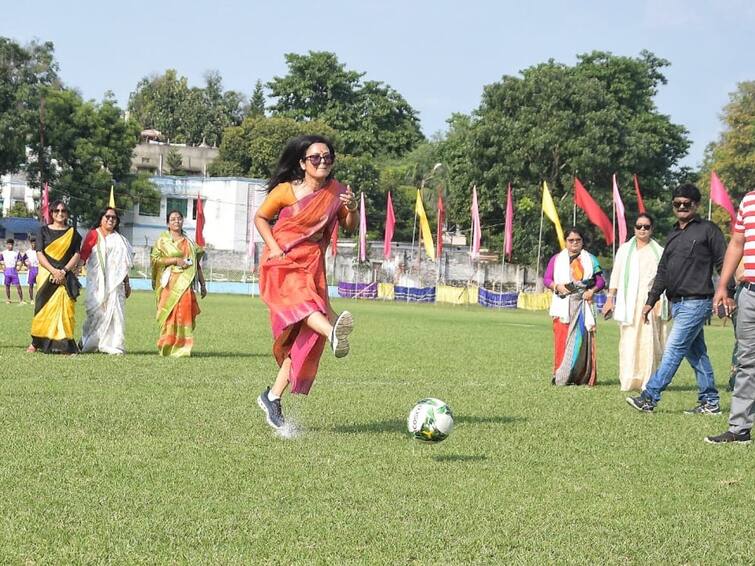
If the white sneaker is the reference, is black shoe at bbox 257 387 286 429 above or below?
below

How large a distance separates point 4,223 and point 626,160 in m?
37.0

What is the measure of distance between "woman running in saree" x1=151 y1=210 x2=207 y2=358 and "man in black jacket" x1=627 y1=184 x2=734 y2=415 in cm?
640

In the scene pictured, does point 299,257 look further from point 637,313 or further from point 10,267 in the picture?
point 10,267

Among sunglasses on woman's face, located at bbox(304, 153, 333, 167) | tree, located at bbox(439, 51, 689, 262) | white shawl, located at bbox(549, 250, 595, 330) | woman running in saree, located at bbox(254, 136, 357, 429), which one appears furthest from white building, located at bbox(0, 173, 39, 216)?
sunglasses on woman's face, located at bbox(304, 153, 333, 167)

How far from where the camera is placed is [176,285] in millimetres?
14758

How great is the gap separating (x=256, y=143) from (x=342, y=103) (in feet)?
27.7

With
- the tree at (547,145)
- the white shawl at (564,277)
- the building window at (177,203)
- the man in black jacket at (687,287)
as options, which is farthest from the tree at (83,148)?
the man in black jacket at (687,287)

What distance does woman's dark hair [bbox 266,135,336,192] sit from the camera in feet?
26.9

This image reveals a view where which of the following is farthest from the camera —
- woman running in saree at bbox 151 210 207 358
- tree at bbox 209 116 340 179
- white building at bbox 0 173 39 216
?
white building at bbox 0 173 39 216

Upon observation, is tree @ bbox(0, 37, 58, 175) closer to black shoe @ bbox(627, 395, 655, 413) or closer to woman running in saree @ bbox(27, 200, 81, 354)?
woman running in saree @ bbox(27, 200, 81, 354)

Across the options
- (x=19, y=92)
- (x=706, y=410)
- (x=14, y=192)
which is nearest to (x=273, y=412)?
(x=706, y=410)

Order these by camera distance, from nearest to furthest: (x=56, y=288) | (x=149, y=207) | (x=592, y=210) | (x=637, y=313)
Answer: (x=637, y=313)
(x=56, y=288)
(x=592, y=210)
(x=149, y=207)

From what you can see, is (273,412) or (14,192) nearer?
(273,412)

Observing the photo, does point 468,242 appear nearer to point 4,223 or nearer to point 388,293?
point 388,293
